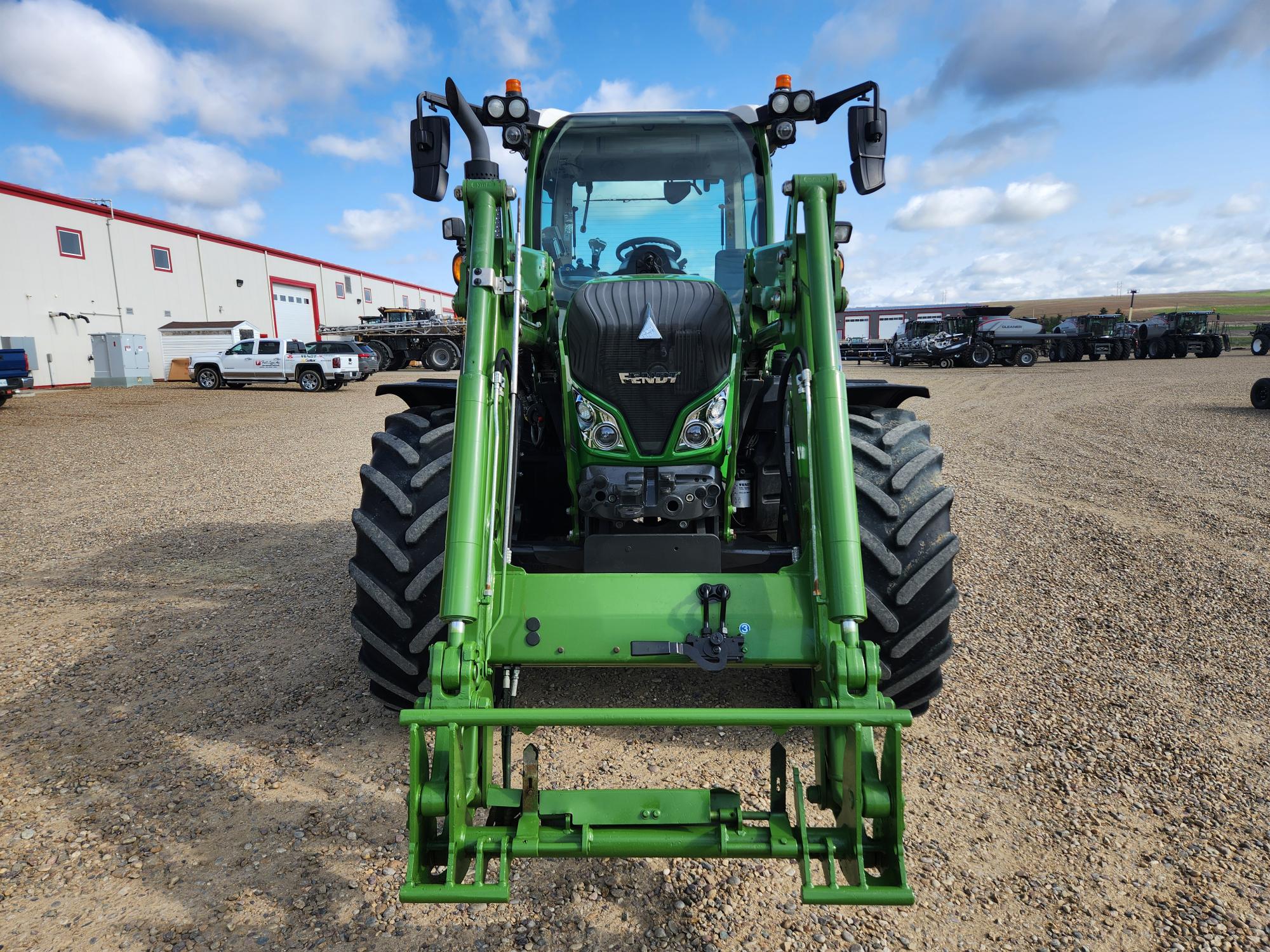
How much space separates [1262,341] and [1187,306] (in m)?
64.2

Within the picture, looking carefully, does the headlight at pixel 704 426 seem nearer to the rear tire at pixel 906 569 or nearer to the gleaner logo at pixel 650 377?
the gleaner logo at pixel 650 377

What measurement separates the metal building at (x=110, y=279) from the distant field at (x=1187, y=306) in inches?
2039

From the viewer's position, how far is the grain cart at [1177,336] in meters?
34.6

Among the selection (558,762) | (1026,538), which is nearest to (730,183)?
(558,762)

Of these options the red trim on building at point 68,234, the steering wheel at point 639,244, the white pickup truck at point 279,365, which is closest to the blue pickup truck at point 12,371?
the white pickup truck at point 279,365

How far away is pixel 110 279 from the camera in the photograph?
26.6m

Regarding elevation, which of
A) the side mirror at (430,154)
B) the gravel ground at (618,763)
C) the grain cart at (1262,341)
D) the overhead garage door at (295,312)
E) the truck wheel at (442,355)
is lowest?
the gravel ground at (618,763)

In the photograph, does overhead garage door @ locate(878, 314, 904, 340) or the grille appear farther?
overhead garage door @ locate(878, 314, 904, 340)

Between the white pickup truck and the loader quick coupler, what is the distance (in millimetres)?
23324

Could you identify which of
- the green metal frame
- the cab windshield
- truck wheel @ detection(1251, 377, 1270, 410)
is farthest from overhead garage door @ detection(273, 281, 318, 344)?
the green metal frame

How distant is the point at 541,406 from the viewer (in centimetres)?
361

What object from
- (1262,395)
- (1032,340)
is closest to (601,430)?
(1262,395)

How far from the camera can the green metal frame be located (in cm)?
201

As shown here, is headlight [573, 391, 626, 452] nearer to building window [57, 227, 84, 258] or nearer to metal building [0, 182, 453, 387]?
metal building [0, 182, 453, 387]
